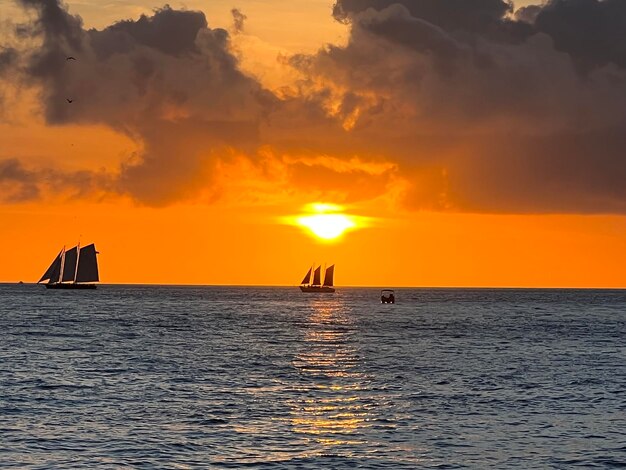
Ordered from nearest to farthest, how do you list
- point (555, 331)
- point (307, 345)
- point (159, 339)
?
1. point (307, 345)
2. point (159, 339)
3. point (555, 331)

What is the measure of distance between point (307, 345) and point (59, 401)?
57852mm

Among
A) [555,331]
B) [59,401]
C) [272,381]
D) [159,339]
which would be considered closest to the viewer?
[59,401]

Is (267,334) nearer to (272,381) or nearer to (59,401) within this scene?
(272,381)

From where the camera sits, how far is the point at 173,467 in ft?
143

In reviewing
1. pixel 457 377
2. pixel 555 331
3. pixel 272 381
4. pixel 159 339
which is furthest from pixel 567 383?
pixel 555 331

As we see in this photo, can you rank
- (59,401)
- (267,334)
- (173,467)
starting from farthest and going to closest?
(267,334) → (59,401) → (173,467)

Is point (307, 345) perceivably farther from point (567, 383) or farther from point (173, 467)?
point (173, 467)

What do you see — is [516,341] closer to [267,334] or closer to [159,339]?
[267,334]

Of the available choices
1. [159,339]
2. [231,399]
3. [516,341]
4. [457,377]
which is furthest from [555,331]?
[231,399]

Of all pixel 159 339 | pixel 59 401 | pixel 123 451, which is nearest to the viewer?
pixel 123 451

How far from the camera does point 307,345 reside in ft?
389

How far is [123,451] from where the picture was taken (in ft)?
153

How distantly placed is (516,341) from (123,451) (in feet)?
298

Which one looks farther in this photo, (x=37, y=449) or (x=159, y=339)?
(x=159, y=339)
